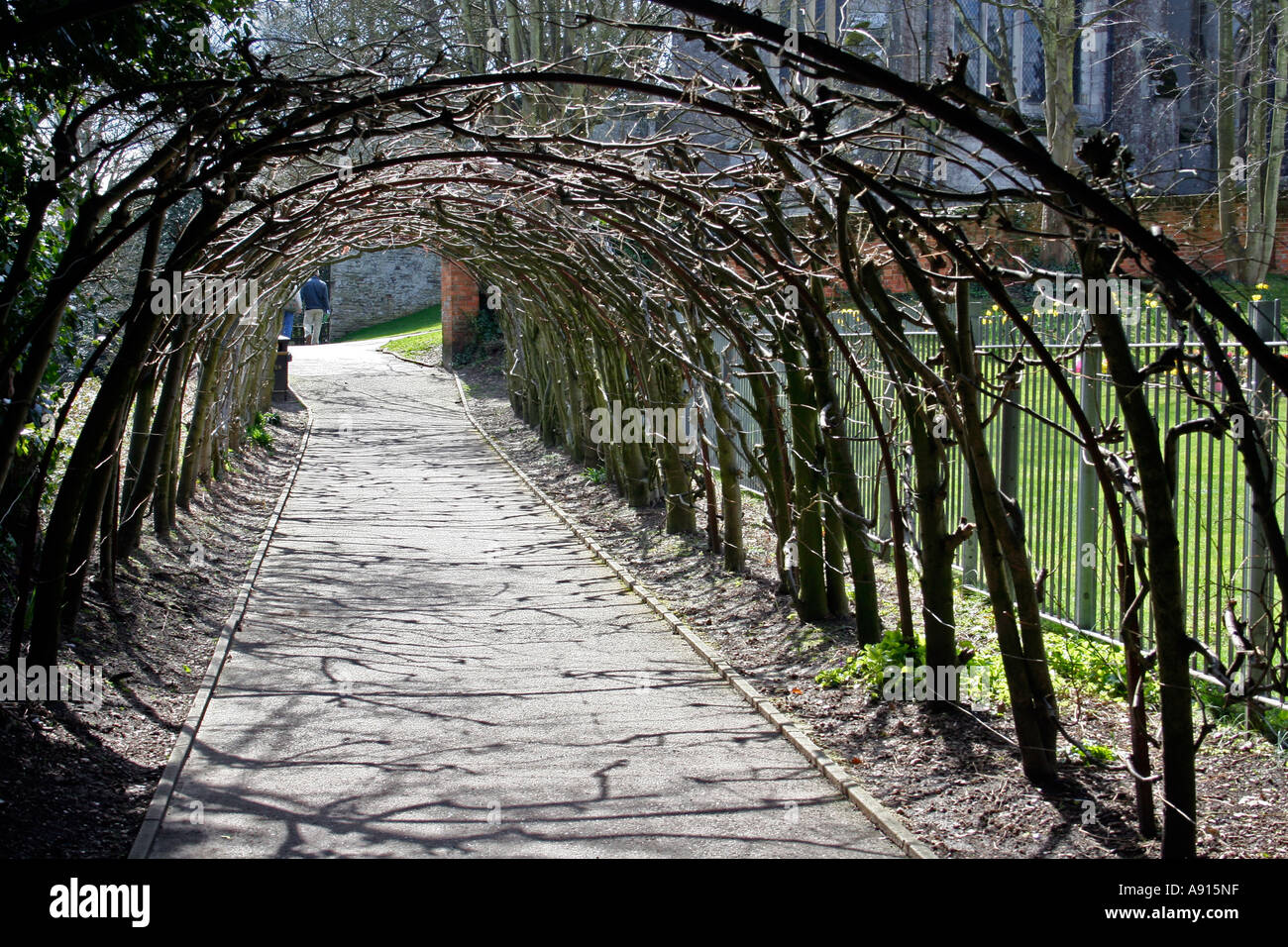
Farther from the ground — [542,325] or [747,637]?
[542,325]

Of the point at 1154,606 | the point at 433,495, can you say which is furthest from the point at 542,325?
the point at 1154,606

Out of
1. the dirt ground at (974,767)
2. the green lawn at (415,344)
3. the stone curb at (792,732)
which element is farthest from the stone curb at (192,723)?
the green lawn at (415,344)

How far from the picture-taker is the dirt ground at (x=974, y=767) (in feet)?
15.1

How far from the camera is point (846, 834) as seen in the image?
4.80 m

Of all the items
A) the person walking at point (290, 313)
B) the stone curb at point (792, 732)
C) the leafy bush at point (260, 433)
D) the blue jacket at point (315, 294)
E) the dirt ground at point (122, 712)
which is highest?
the blue jacket at point (315, 294)

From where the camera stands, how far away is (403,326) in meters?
43.6

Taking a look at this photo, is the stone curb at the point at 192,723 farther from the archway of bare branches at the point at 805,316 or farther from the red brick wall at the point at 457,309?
the red brick wall at the point at 457,309

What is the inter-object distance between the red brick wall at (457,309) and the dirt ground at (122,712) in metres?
19.7

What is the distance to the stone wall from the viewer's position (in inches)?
1743

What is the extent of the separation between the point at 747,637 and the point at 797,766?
8.28 feet

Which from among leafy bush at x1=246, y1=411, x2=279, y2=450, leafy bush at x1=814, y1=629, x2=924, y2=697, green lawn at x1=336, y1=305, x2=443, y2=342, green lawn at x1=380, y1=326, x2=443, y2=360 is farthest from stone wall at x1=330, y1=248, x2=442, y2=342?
leafy bush at x1=814, y1=629, x2=924, y2=697

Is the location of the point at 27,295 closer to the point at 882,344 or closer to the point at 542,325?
the point at 882,344

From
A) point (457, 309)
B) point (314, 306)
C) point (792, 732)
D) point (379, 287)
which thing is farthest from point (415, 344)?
point (792, 732)

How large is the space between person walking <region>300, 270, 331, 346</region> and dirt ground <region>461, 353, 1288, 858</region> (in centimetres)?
3120
